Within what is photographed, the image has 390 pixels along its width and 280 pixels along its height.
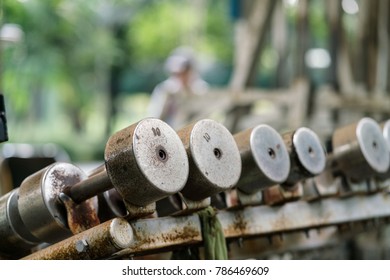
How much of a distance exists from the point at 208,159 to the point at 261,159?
0.20m

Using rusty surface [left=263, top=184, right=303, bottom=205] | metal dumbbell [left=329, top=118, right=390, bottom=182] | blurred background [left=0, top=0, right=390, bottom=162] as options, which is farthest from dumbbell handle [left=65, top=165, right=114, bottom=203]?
blurred background [left=0, top=0, right=390, bottom=162]

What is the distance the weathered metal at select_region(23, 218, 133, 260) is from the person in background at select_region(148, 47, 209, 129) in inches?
134

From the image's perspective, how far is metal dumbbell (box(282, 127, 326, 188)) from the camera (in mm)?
1555

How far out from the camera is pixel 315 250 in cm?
196

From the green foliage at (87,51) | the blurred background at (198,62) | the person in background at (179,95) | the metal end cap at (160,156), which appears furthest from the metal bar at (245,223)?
the green foliage at (87,51)

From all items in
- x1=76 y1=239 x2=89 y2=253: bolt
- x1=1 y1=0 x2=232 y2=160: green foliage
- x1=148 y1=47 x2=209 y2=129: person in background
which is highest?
x1=1 y1=0 x2=232 y2=160: green foliage

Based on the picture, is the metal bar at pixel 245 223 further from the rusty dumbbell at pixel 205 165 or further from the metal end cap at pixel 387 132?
the metal end cap at pixel 387 132

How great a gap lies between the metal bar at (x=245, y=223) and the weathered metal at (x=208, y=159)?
0.08m

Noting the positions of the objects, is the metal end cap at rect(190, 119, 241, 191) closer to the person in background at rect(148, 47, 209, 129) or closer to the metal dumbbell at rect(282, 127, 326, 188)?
the metal dumbbell at rect(282, 127, 326, 188)

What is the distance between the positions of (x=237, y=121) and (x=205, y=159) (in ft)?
10.3

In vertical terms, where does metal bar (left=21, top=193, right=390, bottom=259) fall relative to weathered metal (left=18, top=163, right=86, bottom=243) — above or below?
below

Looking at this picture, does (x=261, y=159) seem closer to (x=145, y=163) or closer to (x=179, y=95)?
(x=145, y=163)

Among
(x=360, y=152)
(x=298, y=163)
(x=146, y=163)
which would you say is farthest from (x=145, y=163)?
(x=360, y=152)

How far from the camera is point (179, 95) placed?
187 inches
